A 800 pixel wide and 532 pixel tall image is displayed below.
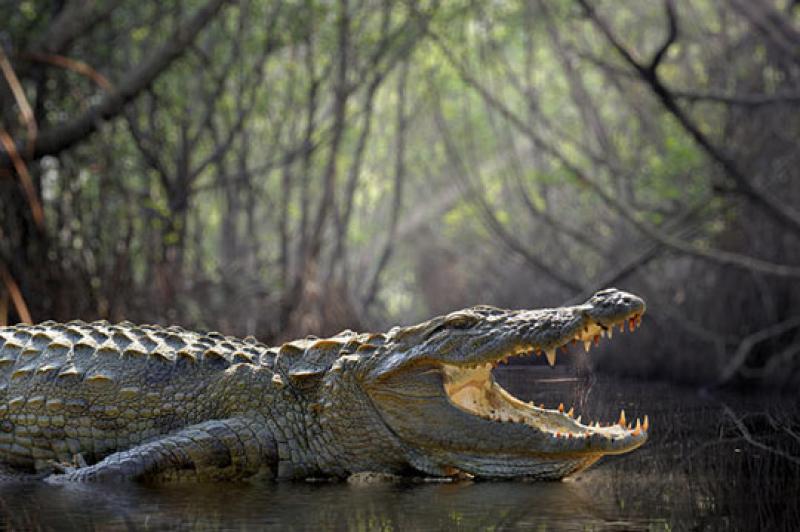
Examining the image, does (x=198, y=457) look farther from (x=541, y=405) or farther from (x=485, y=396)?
(x=541, y=405)

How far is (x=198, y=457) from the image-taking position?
3436 mm

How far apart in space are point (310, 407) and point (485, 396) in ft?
2.02

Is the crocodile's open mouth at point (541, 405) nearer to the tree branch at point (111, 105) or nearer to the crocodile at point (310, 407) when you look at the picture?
the crocodile at point (310, 407)

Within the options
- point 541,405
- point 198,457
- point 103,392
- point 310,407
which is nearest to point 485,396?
point 541,405

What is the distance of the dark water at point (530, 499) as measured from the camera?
97.2 inches

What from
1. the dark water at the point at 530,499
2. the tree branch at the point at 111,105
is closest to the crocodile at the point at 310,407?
the dark water at the point at 530,499

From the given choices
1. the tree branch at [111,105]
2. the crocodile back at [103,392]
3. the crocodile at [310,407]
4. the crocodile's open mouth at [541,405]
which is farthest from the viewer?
the tree branch at [111,105]

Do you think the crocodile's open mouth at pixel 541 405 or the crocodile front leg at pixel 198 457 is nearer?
the crocodile's open mouth at pixel 541 405

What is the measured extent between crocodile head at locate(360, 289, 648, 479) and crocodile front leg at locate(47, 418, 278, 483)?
0.43m

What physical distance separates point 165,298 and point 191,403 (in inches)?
205

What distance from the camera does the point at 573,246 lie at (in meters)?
17.1

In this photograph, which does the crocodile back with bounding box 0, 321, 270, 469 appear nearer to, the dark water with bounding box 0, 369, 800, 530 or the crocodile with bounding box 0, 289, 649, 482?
the crocodile with bounding box 0, 289, 649, 482

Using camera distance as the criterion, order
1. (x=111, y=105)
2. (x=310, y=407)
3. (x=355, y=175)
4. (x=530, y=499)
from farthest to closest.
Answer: (x=355, y=175) < (x=111, y=105) < (x=310, y=407) < (x=530, y=499)

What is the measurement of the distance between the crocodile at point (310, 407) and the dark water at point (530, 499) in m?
0.13
